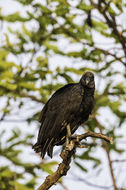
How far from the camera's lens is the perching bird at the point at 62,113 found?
633 cm

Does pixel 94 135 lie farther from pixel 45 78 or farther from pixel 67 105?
pixel 45 78

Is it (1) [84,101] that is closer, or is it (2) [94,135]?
(2) [94,135]

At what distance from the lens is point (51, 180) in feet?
18.5

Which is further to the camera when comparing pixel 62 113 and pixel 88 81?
pixel 88 81

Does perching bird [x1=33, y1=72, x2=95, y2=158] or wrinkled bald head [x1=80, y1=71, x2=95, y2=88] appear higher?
wrinkled bald head [x1=80, y1=71, x2=95, y2=88]

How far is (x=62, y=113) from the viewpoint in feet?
21.5

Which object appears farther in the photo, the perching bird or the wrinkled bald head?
the wrinkled bald head

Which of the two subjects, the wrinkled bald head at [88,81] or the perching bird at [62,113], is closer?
the perching bird at [62,113]

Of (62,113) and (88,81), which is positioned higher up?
(88,81)

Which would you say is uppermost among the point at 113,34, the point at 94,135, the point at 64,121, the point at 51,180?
the point at 113,34

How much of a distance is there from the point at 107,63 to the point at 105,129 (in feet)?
5.53

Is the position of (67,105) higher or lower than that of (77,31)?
Result: lower

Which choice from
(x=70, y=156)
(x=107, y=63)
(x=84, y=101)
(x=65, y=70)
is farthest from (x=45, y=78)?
(x=70, y=156)

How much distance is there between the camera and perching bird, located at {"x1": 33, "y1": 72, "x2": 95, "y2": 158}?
6.33 meters
